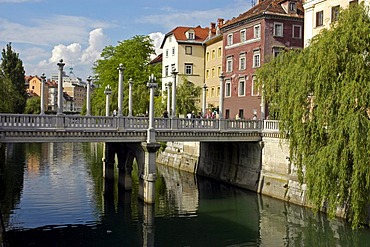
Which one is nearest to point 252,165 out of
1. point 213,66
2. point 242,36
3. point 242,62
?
point 242,62

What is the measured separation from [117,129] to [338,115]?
1159cm

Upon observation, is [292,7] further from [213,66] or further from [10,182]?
[10,182]

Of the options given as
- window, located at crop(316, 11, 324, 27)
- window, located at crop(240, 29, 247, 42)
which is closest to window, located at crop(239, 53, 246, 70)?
window, located at crop(240, 29, 247, 42)

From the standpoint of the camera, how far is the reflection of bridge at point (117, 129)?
2152 centimetres

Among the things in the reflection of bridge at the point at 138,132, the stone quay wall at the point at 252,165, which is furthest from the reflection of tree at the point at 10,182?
the stone quay wall at the point at 252,165

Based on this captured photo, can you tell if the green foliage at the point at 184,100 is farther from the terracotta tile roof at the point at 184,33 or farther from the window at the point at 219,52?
the terracotta tile roof at the point at 184,33

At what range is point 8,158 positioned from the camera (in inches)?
1831

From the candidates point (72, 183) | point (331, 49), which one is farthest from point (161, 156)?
point (331, 49)

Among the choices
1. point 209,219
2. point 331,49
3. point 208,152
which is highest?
point 331,49

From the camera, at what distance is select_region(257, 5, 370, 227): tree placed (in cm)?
1784

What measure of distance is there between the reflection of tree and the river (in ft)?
0.20

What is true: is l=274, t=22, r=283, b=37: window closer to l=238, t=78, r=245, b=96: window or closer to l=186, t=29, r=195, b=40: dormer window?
l=238, t=78, r=245, b=96: window

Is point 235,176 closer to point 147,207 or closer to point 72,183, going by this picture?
point 147,207

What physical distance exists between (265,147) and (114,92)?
110 feet
